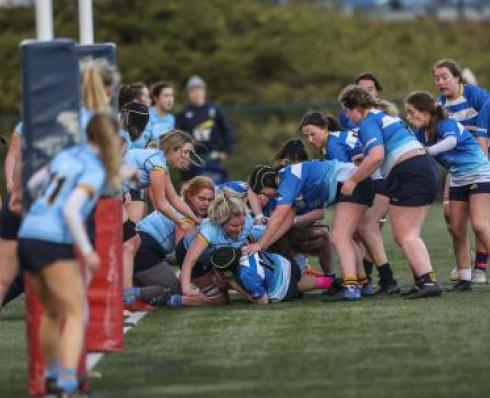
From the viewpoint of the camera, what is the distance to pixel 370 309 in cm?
Answer: 1122

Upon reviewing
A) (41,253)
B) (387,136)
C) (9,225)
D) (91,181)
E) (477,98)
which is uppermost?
(477,98)

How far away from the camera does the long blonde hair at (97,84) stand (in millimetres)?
8172

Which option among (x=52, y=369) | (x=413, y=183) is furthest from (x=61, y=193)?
(x=413, y=183)

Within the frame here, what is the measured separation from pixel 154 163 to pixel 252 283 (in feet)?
3.92

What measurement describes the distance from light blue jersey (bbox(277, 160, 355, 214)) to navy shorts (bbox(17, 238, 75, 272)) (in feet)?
14.2

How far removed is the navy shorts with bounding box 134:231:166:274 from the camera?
12.2m

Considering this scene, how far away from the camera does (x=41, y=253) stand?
753 cm

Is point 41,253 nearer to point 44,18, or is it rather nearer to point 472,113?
point 44,18

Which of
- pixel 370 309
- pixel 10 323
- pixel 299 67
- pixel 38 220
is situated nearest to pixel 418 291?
pixel 370 309

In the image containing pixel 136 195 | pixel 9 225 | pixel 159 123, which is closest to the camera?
pixel 9 225

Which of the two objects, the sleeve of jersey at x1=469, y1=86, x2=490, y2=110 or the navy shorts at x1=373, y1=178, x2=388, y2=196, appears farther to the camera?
the sleeve of jersey at x1=469, y1=86, x2=490, y2=110

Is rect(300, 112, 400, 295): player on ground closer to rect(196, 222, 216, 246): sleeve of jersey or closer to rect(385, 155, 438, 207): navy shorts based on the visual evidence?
rect(385, 155, 438, 207): navy shorts

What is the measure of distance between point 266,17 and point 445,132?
18650mm

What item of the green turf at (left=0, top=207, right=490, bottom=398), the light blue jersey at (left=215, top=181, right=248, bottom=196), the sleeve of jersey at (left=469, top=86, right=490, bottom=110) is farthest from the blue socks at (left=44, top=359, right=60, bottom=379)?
the sleeve of jersey at (left=469, top=86, right=490, bottom=110)
